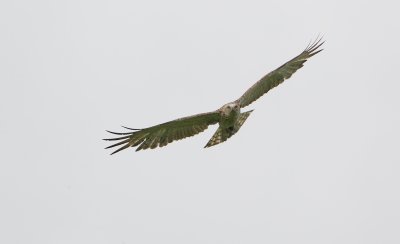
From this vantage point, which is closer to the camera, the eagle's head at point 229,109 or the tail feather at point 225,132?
the eagle's head at point 229,109

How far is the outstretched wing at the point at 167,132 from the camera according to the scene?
81.7 ft

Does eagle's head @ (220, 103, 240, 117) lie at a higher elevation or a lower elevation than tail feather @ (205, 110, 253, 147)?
higher

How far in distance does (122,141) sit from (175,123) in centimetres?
142

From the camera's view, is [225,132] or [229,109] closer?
[229,109]

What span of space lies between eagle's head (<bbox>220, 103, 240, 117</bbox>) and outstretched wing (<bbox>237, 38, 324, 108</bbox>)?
0.55 meters

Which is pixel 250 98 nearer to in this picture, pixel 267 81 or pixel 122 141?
pixel 267 81

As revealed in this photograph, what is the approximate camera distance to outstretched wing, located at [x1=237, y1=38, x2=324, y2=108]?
26.3 m

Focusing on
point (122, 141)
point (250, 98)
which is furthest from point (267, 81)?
point (122, 141)

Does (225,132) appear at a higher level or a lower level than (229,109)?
lower

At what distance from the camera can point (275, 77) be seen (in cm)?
2698

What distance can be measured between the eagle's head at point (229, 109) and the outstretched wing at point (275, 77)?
0.55m

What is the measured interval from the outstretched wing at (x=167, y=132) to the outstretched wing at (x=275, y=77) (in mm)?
1122

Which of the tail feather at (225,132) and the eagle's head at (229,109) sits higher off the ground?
the eagle's head at (229,109)

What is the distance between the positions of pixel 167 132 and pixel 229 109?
1714 mm
